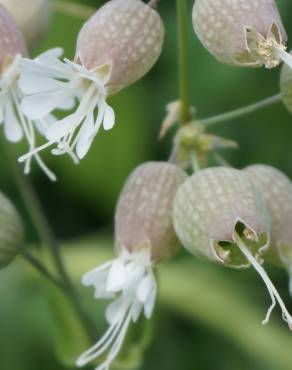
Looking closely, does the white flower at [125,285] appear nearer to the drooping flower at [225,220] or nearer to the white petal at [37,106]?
the drooping flower at [225,220]

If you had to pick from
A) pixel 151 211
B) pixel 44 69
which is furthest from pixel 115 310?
pixel 44 69

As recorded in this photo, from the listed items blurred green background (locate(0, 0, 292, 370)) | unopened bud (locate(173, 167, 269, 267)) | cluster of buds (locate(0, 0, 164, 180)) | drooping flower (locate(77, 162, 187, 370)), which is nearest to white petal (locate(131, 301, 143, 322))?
drooping flower (locate(77, 162, 187, 370))

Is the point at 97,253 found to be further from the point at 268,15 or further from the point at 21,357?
the point at 268,15

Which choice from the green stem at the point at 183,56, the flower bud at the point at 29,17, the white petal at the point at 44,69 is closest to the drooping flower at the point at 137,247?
the green stem at the point at 183,56

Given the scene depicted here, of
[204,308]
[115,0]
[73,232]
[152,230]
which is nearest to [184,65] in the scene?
[115,0]

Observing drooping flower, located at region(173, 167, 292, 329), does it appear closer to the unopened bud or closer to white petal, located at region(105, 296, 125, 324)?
the unopened bud

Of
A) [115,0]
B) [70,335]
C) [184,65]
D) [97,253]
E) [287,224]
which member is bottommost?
[97,253]

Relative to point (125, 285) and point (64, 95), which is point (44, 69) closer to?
point (64, 95)
